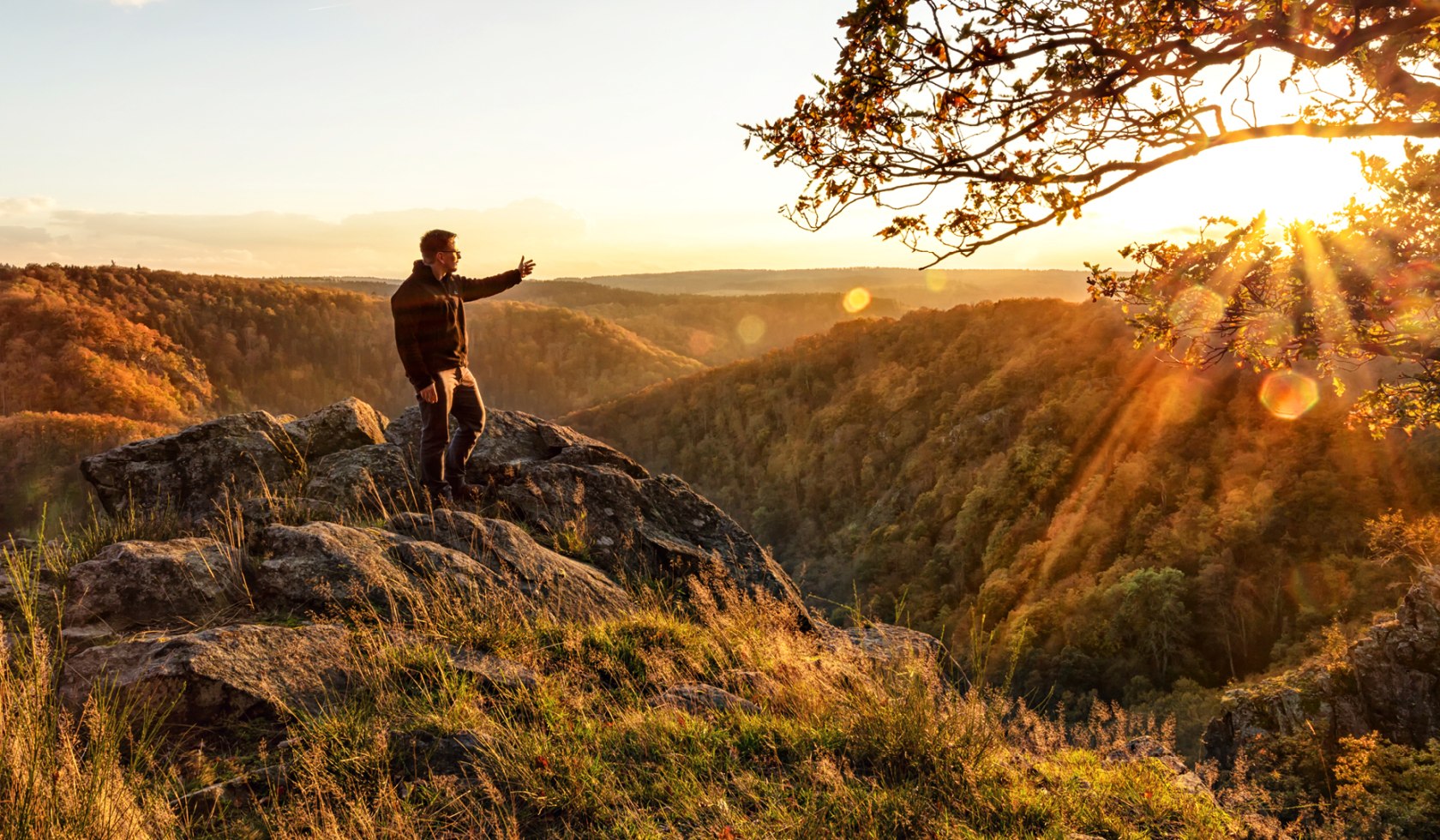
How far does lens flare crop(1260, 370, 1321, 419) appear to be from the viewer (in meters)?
31.5

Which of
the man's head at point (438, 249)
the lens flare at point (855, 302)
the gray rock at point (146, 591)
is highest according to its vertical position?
the lens flare at point (855, 302)

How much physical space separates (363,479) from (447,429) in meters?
1.49

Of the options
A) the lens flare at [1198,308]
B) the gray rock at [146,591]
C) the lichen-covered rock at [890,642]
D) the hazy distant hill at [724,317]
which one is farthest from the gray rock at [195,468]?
the hazy distant hill at [724,317]

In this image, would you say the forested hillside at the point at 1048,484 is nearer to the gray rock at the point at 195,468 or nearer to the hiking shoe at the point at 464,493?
the hiking shoe at the point at 464,493

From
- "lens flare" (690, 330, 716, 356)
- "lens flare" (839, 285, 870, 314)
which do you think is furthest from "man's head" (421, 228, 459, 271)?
"lens flare" (839, 285, 870, 314)

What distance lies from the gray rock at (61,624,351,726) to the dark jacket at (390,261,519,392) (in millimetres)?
3276

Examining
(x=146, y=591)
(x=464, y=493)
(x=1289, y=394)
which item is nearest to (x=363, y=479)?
(x=464, y=493)

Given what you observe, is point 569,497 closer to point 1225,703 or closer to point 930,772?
point 930,772

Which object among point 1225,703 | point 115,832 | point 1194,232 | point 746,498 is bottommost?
point 746,498

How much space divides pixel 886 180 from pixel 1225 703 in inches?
620

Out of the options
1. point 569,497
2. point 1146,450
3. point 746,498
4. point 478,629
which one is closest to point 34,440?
point 746,498

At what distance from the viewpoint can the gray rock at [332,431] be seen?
946 centimetres

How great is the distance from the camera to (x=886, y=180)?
225 inches

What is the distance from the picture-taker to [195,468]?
339 inches
